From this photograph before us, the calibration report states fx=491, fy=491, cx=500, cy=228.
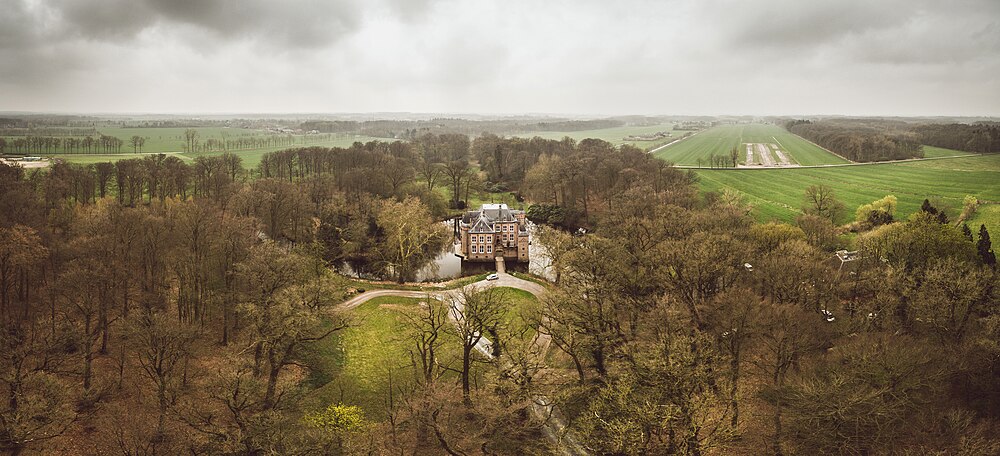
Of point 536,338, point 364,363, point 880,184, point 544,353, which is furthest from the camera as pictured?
point 880,184

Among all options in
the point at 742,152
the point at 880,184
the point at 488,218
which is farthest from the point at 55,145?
the point at 742,152

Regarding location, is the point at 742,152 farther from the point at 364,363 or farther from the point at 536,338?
the point at 364,363

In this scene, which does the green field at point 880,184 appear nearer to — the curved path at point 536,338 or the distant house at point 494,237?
the distant house at point 494,237

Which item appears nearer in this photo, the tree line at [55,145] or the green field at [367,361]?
the green field at [367,361]

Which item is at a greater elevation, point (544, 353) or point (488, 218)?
point (488, 218)

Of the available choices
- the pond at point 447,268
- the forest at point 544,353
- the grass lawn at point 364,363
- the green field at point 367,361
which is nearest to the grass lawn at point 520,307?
the green field at point 367,361
